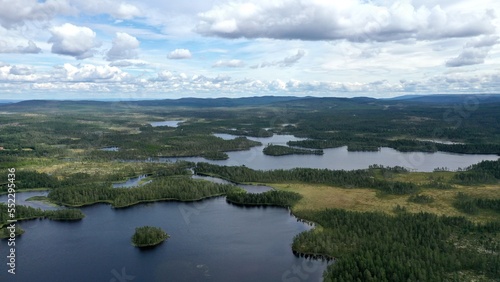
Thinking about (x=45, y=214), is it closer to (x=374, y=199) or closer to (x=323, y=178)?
(x=323, y=178)

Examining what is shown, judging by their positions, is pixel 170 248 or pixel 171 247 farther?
pixel 171 247

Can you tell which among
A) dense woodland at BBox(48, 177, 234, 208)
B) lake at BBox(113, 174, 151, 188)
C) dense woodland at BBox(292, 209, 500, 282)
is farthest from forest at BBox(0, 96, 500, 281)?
lake at BBox(113, 174, 151, 188)

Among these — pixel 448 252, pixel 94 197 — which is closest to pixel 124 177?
pixel 94 197

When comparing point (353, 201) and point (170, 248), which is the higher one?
point (353, 201)

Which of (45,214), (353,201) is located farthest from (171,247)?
(353,201)

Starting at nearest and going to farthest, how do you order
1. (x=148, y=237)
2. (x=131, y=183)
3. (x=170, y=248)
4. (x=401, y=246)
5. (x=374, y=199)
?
(x=401, y=246) < (x=170, y=248) < (x=148, y=237) < (x=374, y=199) < (x=131, y=183)

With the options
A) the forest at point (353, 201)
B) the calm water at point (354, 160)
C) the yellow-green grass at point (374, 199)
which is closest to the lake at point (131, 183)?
the forest at point (353, 201)

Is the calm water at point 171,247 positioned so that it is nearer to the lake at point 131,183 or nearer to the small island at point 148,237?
the small island at point 148,237
